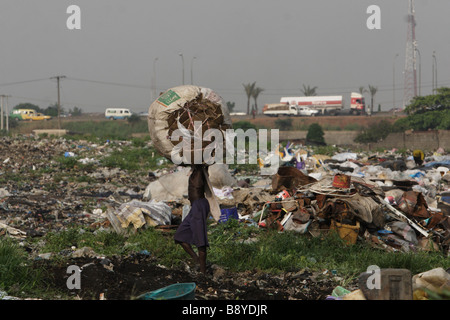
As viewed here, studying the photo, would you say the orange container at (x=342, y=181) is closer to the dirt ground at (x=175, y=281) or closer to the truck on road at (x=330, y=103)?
the dirt ground at (x=175, y=281)

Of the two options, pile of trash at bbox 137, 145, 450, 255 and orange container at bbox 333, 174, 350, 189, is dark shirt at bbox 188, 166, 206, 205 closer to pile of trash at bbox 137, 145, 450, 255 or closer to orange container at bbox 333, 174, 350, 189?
pile of trash at bbox 137, 145, 450, 255

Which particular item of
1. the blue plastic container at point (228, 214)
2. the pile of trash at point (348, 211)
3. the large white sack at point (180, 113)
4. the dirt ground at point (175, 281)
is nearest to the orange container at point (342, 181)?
the pile of trash at point (348, 211)

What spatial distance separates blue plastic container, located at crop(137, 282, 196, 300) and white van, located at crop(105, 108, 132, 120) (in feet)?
156

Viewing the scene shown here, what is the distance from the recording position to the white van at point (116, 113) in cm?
4969

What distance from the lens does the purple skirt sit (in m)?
4.75

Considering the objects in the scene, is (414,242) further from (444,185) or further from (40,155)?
→ (40,155)

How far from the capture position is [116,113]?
4991 cm

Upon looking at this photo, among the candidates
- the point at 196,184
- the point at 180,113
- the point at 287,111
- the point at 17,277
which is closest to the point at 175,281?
the point at 196,184

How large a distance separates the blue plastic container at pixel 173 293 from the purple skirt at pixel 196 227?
4.59 feet

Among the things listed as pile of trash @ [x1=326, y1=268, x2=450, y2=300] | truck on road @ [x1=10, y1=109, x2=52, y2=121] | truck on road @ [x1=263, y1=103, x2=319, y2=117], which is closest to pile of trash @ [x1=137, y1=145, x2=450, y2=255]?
pile of trash @ [x1=326, y1=268, x2=450, y2=300]

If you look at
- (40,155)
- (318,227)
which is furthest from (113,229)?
(40,155)

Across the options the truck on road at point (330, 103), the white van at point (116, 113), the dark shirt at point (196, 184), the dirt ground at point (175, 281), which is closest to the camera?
the dirt ground at point (175, 281)

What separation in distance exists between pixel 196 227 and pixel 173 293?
5.07ft
